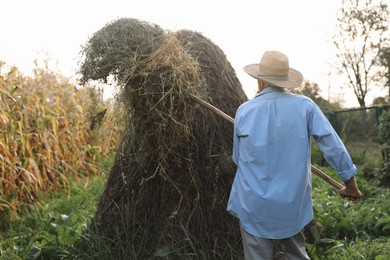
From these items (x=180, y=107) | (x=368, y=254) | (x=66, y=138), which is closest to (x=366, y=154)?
(x=66, y=138)

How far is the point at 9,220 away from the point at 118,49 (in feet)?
10.3

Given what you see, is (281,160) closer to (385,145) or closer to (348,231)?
(348,231)

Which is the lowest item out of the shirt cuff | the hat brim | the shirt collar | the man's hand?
the man's hand

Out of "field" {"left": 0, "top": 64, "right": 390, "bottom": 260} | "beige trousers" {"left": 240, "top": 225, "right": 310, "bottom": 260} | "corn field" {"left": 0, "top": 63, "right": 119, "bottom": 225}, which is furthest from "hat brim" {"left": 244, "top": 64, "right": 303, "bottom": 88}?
"corn field" {"left": 0, "top": 63, "right": 119, "bottom": 225}

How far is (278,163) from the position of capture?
325cm

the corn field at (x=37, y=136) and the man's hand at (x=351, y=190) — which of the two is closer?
the man's hand at (x=351, y=190)

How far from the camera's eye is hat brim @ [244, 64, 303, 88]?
3410mm

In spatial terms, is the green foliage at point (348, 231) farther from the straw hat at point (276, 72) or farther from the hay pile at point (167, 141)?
the straw hat at point (276, 72)

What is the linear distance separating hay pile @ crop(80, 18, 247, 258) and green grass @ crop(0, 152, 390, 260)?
158mm

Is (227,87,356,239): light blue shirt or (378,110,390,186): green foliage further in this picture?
(378,110,390,186): green foliage

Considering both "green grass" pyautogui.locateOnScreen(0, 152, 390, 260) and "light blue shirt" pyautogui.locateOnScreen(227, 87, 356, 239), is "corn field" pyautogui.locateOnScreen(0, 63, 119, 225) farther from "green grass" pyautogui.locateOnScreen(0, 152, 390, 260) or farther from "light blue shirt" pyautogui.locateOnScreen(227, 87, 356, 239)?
"light blue shirt" pyautogui.locateOnScreen(227, 87, 356, 239)

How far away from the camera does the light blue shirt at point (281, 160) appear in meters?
3.24

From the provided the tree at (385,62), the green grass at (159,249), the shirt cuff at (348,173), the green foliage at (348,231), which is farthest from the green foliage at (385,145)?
the tree at (385,62)

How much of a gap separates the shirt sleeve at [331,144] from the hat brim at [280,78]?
264 mm
